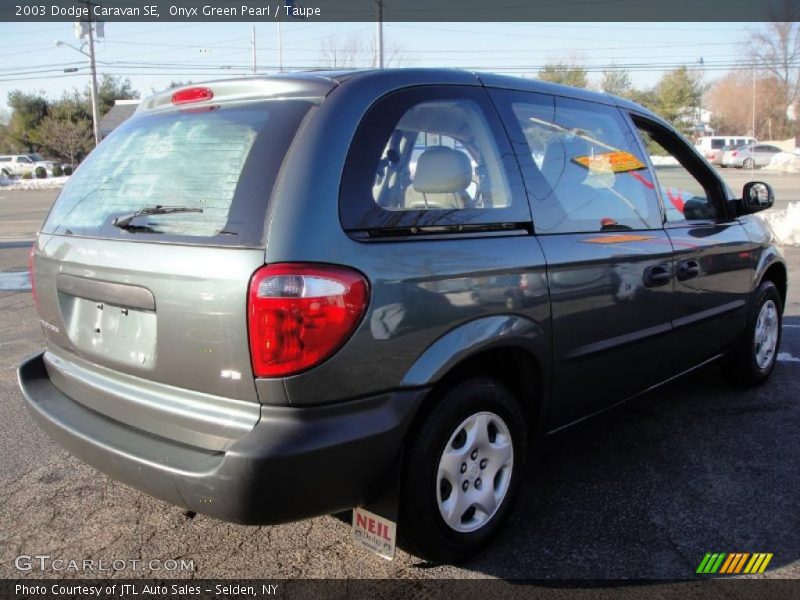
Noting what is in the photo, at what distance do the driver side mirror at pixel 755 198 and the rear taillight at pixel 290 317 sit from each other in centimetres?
330

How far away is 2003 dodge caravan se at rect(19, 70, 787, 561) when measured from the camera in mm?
2074

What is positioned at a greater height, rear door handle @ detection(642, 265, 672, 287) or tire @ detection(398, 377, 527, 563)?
rear door handle @ detection(642, 265, 672, 287)

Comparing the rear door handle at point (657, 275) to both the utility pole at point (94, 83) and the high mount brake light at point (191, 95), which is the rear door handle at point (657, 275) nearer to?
the high mount brake light at point (191, 95)

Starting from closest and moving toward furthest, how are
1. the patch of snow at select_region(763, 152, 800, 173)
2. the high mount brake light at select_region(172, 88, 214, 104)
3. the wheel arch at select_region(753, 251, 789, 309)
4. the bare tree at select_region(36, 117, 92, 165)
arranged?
the high mount brake light at select_region(172, 88, 214, 104)
the wheel arch at select_region(753, 251, 789, 309)
the patch of snow at select_region(763, 152, 800, 173)
the bare tree at select_region(36, 117, 92, 165)

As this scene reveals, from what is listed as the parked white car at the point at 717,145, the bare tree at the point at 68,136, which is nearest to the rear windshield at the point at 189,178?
the parked white car at the point at 717,145

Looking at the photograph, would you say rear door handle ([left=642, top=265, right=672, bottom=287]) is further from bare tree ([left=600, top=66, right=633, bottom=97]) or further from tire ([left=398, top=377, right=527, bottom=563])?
bare tree ([left=600, top=66, right=633, bottom=97])

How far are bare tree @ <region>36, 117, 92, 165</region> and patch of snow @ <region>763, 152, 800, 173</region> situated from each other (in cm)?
4651

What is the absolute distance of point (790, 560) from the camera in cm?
266

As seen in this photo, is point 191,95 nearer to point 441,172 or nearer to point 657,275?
point 441,172

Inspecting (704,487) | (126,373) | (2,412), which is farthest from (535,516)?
(2,412)

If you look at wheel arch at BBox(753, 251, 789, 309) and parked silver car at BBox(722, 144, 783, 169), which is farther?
parked silver car at BBox(722, 144, 783, 169)

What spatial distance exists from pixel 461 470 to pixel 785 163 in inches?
1640

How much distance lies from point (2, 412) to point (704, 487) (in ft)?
13.4

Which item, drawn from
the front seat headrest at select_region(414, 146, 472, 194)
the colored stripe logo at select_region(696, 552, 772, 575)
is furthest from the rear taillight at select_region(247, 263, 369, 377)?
the colored stripe logo at select_region(696, 552, 772, 575)
